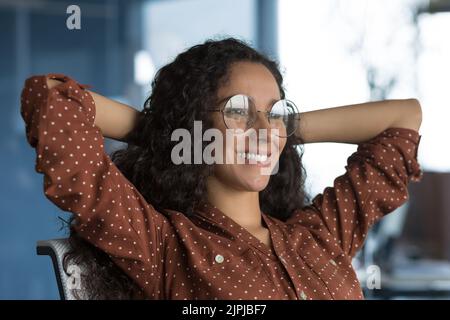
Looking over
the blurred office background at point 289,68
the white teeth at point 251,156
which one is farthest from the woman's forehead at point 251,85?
the blurred office background at point 289,68

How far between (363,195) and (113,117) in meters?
0.59

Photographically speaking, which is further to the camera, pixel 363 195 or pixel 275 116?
pixel 363 195

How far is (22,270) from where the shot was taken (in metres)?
3.78

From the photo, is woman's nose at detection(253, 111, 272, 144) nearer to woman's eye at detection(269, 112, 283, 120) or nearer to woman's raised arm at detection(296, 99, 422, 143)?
woman's eye at detection(269, 112, 283, 120)

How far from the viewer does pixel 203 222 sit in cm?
164

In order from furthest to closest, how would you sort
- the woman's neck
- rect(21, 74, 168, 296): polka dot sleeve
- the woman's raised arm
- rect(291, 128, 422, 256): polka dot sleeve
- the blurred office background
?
the blurred office background < the woman's raised arm < rect(291, 128, 422, 256): polka dot sleeve < the woman's neck < rect(21, 74, 168, 296): polka dot sleeve

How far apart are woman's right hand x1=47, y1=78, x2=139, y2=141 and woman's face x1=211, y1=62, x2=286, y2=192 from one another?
188mm

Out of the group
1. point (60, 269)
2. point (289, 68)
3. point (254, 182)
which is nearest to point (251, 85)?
point (254, 182)

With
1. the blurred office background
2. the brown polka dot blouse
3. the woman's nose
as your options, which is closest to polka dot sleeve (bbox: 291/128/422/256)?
the brown polka dot blouse

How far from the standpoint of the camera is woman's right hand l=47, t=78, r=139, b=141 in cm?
161

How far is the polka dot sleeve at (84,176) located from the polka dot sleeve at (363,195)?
46 cm

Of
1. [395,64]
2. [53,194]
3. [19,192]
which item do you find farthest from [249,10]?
[53,194]

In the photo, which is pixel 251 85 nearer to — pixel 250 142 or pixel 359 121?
pixel 250 142
